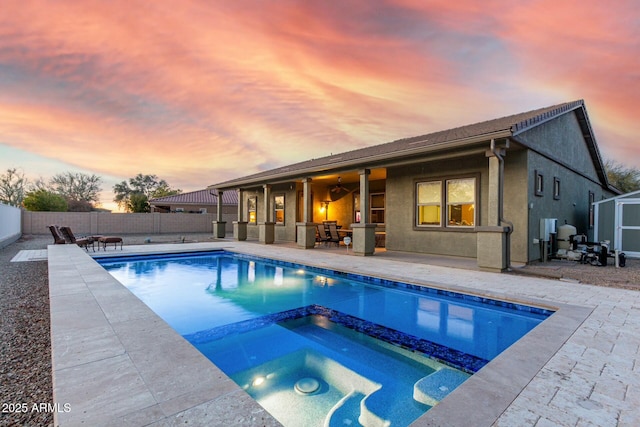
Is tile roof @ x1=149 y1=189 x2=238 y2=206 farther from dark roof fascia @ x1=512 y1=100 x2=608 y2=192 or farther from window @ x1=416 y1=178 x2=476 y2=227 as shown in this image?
dark roof fascia @ x1=512 y1=100 x2=608 y2=192

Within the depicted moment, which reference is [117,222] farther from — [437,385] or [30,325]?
[437,385]

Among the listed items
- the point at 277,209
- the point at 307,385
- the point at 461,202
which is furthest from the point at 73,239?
the point at 461,202

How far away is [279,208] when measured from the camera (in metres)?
15.9

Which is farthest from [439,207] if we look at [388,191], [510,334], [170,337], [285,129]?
[285,129]

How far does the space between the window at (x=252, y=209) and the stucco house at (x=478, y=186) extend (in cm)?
275

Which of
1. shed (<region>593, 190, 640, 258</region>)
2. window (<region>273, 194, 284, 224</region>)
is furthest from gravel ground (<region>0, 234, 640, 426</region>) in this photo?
window (<region>273, 194, 284, 224</region>)

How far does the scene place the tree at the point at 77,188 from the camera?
35.5 metres

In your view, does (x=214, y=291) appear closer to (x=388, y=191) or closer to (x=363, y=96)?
(x=388, y=191)

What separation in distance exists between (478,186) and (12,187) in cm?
3729

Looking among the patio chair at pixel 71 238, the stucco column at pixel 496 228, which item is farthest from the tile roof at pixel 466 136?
the patio chair at pixel 71 238

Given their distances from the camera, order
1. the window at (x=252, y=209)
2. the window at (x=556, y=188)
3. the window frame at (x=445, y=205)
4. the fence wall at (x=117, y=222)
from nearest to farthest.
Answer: the window frame at (x=445, y=205)
the window at (x=556, y=188)
the window at (x=252, y=209)
the fence wall at (x=117, y=222)

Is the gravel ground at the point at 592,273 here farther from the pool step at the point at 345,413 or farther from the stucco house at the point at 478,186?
the pool step at the point at 345,413

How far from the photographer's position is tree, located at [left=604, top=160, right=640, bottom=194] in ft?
84.9

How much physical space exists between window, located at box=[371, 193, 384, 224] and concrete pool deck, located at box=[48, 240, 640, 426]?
9.55 metres
